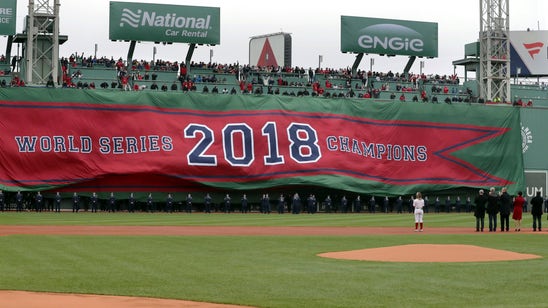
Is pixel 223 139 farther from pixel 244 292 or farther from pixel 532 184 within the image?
pixel 244 292

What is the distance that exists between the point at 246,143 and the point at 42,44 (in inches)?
484

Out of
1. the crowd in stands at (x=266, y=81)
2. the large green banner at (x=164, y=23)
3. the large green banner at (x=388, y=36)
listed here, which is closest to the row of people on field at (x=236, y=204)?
the crowd in stands at (x=266, y=81)

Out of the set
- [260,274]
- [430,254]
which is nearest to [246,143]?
[430,254]

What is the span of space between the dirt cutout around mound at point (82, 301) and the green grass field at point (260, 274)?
35 centimetres

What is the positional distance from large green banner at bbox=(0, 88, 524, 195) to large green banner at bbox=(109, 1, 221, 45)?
752 centimetres

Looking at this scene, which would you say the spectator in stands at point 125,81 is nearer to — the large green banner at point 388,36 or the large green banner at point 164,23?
the large green banner at point 164,23

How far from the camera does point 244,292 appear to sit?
1291cm

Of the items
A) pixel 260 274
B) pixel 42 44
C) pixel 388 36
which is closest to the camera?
pixel 260 274

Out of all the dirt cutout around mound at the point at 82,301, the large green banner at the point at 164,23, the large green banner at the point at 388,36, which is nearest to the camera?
the dirt cutout around mound at the point at 82,301

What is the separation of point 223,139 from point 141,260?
3063 centimetres

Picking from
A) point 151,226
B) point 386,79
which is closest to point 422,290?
point 151,226

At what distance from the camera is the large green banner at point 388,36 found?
194ft

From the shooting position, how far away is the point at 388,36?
60156mm

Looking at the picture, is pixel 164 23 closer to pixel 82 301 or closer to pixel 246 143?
pixel 246 143
